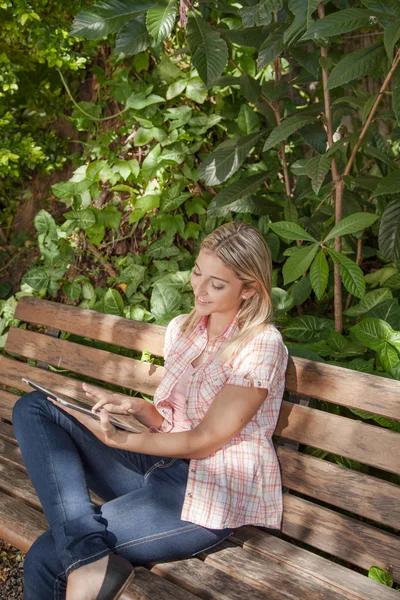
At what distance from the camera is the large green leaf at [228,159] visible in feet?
10.3

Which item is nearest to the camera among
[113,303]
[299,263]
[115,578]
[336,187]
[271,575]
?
[115,578]

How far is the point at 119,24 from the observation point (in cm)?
267

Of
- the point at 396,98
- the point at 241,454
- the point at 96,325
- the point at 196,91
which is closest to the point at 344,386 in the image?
A: the point at 241,454

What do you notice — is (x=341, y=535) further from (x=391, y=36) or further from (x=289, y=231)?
(x=391, y=36)

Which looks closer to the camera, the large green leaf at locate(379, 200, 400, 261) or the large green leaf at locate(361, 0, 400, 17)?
the large green leaf at locate(361, 0, 400, 17)

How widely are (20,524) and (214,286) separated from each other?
1.00 metres

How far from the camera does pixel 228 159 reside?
315 cm

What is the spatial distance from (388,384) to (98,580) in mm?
1012

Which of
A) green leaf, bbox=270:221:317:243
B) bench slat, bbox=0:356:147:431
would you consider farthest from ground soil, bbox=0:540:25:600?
green leaf, bbox=270:221:317:243

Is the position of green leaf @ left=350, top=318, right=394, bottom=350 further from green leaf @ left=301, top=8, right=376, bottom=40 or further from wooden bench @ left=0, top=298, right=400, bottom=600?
green leaf @ left=301, top=8, right=376, bottom=40

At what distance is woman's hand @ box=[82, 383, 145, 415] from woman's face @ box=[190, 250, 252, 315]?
394 millimetres

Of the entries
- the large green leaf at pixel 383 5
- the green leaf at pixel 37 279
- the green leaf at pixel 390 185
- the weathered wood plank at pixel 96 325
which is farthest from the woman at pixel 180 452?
the green leaf at pixel 37 279

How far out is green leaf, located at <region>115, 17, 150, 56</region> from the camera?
2.77 meters

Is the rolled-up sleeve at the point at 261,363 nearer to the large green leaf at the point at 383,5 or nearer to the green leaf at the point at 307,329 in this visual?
the green leaf at the point at 307,329
